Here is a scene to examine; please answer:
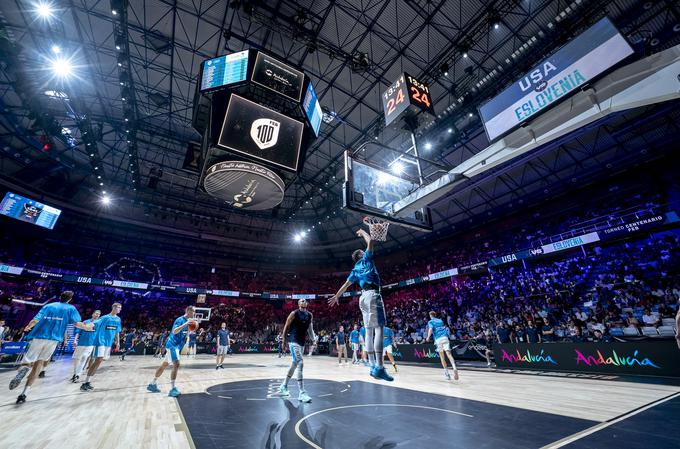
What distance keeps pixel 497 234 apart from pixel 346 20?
19.7 m

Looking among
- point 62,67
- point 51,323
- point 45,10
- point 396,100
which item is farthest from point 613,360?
point 62,67

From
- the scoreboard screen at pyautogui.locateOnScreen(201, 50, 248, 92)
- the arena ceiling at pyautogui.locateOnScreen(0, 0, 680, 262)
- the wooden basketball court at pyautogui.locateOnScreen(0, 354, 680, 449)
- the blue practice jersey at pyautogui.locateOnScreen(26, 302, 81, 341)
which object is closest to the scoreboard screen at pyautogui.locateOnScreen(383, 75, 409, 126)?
the arena ceiling at pyautogui.locateOnScreen(0, 0, 680, 262)

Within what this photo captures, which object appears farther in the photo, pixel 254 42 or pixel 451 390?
pixel 254 42

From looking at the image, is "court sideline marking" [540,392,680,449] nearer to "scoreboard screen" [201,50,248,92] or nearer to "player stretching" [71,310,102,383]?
"scoreboard screen" [201,50,248,92]

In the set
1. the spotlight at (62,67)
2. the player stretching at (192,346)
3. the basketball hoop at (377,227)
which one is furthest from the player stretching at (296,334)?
the player stretching at (192,346)

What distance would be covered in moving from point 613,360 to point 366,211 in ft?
30.3

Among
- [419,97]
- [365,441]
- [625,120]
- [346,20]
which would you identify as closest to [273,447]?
[365,441]

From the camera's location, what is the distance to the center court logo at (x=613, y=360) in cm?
809

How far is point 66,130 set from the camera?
60.0 ft

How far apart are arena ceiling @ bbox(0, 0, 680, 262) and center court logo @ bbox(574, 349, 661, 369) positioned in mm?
8653

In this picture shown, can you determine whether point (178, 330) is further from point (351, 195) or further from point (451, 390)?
point (451, 390)

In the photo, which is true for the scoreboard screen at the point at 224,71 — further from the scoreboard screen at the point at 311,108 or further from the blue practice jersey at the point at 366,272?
the blue practice jersey at the point at 366,272

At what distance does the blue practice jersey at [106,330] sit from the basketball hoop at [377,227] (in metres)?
6.90

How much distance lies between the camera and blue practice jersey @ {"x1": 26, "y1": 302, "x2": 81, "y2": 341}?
5.49 m
